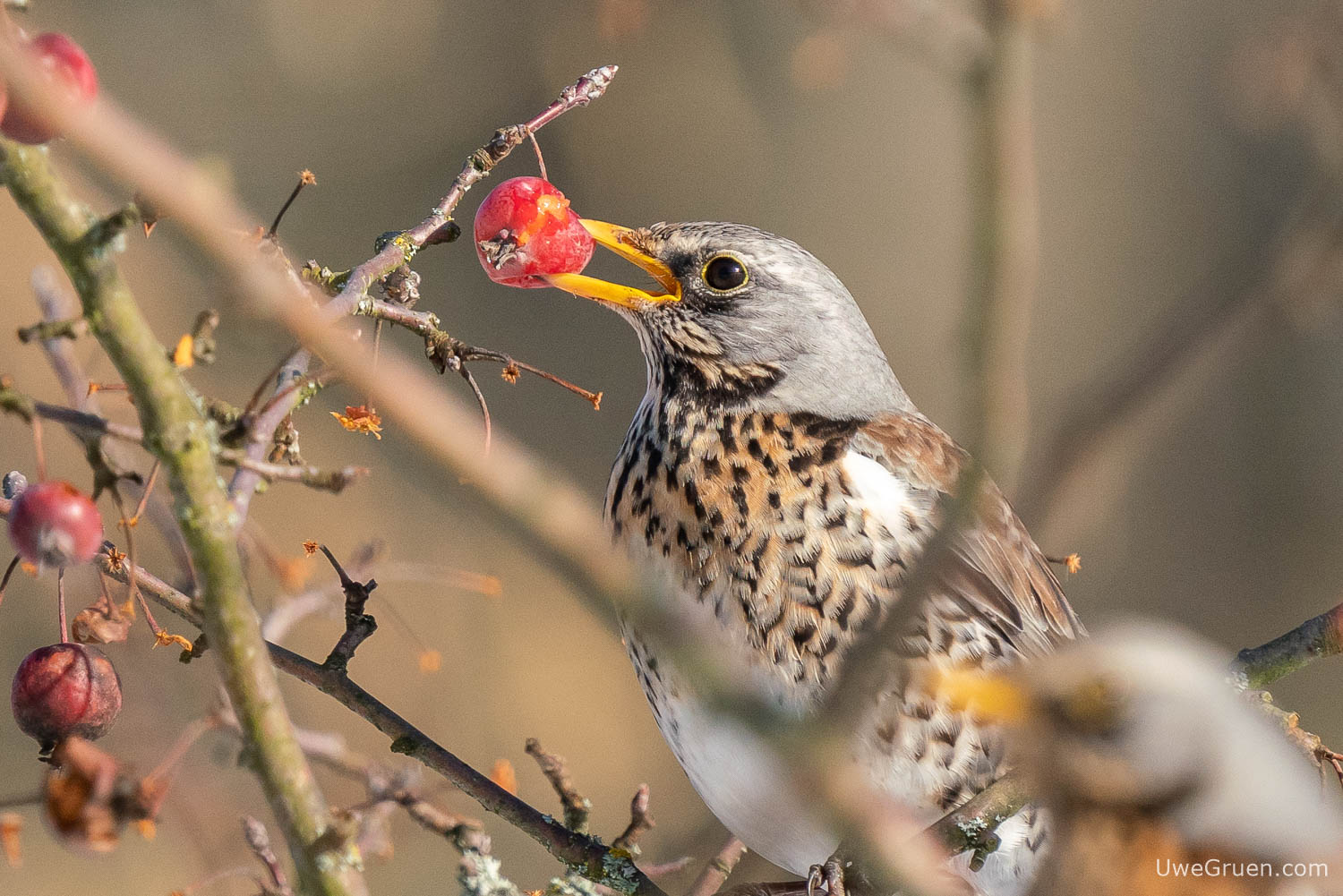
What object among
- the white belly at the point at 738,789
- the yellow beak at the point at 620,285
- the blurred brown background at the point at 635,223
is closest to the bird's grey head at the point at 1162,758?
the white belly at the point at 738,789

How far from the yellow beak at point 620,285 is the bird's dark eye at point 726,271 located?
0.09 m

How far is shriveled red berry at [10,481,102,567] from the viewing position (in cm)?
130

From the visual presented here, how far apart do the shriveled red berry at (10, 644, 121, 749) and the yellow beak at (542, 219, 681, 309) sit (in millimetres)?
1110

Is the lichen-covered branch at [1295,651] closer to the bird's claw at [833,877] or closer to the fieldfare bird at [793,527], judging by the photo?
the fieldfare bird at [793,527]

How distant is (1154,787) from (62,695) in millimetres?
1145

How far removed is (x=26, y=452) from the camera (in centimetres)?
410

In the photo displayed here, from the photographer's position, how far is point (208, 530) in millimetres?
1138

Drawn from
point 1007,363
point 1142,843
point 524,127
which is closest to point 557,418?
point 524,127

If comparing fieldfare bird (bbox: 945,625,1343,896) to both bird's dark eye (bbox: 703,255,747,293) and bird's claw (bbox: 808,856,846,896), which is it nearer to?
bird's claw (bbox: 808,856,846,896)

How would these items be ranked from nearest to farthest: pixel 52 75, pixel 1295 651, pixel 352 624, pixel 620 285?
pixel 52 75 < pixel 352 624 < pixel 1295 651 < pixel 620 285

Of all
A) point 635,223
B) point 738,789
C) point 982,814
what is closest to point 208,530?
point 982,814

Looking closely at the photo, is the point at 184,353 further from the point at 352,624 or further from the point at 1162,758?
the point at 1162,758

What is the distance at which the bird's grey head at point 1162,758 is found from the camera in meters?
1.28

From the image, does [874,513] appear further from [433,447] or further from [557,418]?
[557,418]
